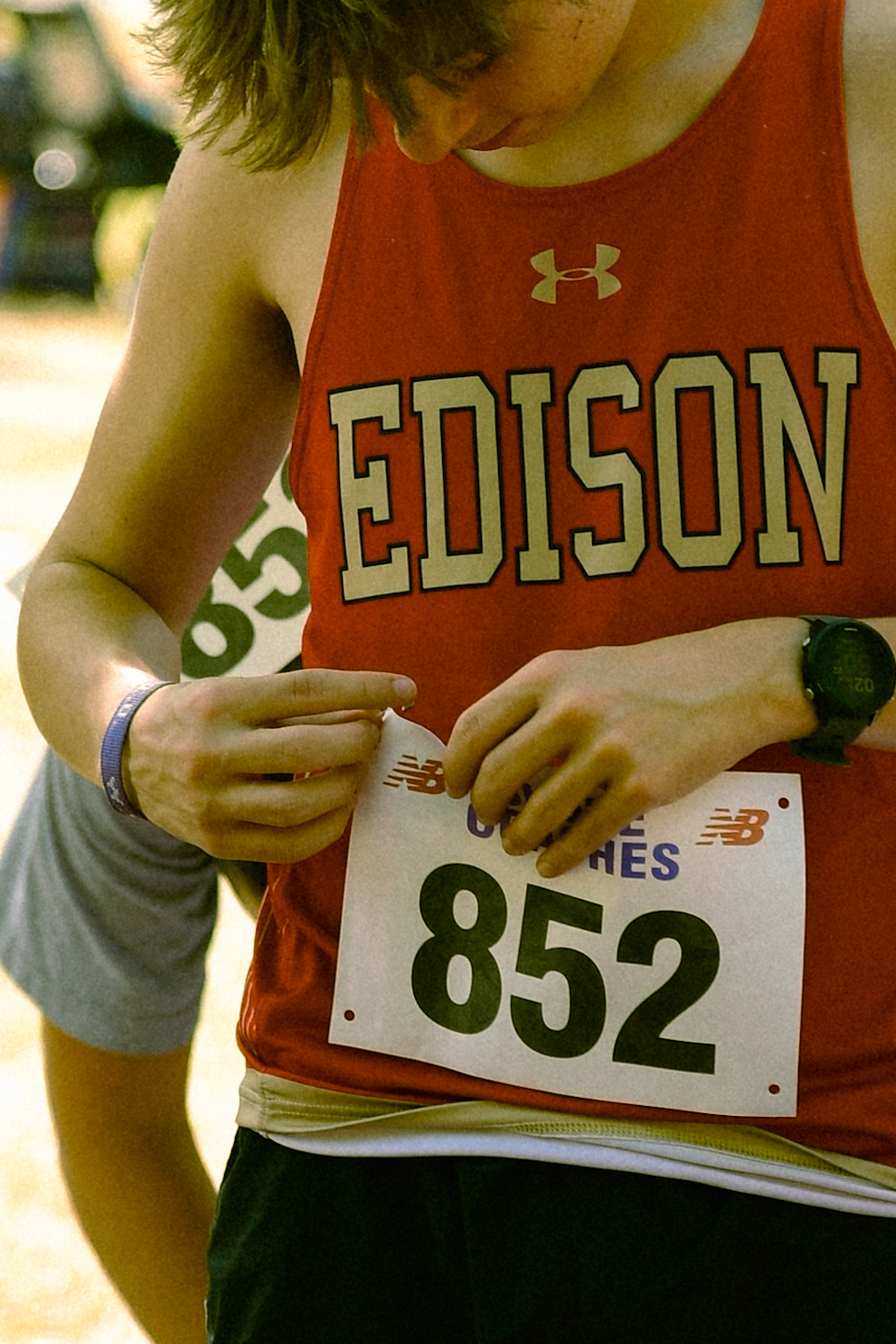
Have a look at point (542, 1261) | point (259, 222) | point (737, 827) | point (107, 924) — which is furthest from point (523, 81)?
point (107, 924)

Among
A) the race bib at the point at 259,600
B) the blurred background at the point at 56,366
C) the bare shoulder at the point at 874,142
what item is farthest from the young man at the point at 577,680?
the race bib at the point at 259,600

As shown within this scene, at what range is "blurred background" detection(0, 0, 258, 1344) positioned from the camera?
9.16 feet

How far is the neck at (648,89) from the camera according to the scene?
122cm

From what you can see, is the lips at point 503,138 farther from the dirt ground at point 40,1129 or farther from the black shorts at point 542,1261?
the dirt ground at point 40,1129

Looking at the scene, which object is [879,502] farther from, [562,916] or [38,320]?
[38,320]

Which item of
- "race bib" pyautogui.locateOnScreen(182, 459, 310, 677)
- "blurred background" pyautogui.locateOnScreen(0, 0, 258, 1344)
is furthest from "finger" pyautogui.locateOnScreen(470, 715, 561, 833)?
"race bib" pyautogui.locateOnScreen(182, 459, 310, 677)

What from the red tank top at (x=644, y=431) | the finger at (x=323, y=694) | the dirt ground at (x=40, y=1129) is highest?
the red tank top at (x=644, y=431)

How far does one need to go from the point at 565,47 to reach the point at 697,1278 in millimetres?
889

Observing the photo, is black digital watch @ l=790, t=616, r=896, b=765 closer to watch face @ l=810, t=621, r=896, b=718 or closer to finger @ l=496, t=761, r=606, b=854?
watch face @ l=810, t=621, r=896, b=718

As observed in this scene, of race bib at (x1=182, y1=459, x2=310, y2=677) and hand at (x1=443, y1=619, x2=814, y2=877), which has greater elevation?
race bib at (x1=182, y1=459, x2=310, y2=677)

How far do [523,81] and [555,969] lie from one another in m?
0.64

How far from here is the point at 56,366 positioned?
41.7ft

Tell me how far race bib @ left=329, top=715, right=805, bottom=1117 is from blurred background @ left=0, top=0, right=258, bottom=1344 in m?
0.63

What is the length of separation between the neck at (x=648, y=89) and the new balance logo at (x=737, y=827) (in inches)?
19.5
